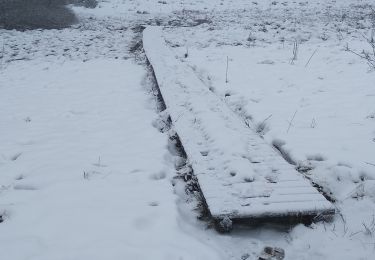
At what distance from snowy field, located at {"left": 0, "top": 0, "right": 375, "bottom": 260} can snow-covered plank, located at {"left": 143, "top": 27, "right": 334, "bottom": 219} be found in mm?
186

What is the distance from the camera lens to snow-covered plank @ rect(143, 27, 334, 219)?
3.32m

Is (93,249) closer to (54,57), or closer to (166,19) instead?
(54,57)

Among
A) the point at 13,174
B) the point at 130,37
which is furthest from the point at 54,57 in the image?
the point at 13,174

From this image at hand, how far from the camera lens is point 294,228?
3.28 m

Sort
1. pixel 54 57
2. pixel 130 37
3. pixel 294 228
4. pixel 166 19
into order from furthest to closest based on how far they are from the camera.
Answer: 1. pixel 166 19
2. pixel 130 37
3. pixel 54 57
4. pixel 294 228

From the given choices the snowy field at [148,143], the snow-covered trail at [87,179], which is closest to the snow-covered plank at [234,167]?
the snowy field at [148,143]

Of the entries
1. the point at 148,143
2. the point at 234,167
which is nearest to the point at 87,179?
the point at 148,143

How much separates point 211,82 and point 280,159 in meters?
3.62

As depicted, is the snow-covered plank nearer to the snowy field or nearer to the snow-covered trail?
the snowy field

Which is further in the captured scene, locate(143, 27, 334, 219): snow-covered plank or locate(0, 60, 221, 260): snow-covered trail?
locate(143, 27, 334, 219): snow-covered plank

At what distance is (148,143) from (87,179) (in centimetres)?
110

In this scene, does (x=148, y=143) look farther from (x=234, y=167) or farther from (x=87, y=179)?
(x=234, y=167)

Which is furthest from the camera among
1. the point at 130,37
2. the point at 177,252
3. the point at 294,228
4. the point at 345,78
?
the point at 130,37


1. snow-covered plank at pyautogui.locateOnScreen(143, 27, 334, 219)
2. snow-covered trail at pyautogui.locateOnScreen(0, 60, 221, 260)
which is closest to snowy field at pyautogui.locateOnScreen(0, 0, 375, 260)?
snow-covered trail at pyautogui.locateOnScreen(0, 60, 221, 260)
